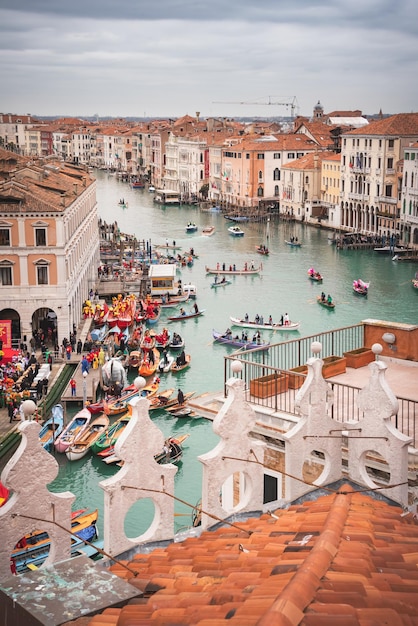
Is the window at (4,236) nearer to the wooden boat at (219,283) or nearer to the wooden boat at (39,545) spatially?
the wooden boat at (39,545)

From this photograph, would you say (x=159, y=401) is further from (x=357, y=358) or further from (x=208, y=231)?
(x=208, y=231)

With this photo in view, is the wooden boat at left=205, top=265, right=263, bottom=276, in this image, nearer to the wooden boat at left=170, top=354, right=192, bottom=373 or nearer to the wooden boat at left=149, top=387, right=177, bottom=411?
the wooden boat at left=170, top=354, right=192, bottom=373

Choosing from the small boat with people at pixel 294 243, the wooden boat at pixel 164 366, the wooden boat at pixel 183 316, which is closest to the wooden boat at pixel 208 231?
the small boat with people at pixel 294 243

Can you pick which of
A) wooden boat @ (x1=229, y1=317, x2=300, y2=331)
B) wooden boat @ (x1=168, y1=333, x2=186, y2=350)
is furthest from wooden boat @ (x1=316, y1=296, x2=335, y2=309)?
wooden boat @ (x1=168, y1=333, x2=186, y2=350)

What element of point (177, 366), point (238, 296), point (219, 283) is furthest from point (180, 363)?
point (219, 283)

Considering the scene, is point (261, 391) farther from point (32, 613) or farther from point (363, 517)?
point (32, 613)

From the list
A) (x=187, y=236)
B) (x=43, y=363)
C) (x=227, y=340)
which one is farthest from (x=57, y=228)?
(x=187, y=236)
